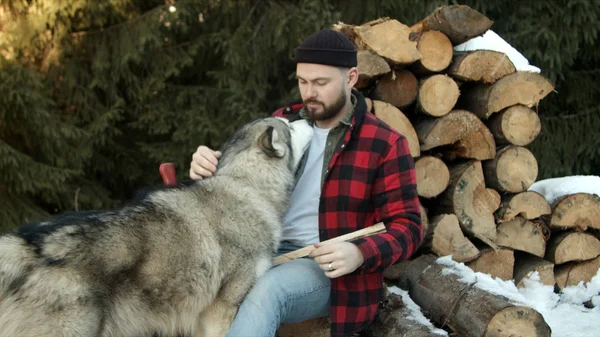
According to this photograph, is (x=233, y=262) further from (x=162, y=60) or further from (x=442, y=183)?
(x=162, y=60)

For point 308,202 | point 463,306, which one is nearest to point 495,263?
point 463,306

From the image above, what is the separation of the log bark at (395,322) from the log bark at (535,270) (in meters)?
1.67

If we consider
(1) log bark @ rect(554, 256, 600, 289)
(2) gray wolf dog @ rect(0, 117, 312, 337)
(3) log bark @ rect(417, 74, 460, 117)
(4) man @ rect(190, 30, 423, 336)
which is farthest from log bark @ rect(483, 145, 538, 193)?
(2) gray wolf dog @ rect(0, 117, 312, 337)

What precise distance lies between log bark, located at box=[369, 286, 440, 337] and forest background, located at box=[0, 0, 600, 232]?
12.7 feet

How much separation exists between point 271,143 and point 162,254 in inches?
39.0

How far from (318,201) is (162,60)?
489 centimetres

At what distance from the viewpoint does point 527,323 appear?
10.3 ft

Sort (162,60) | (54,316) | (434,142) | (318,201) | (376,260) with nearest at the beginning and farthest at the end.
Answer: (54,316)
(376,260)
(318,201)
(434,142)
(162,60)

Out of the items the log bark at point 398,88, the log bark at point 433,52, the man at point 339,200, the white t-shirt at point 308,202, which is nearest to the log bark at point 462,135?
the log bark at point 398,88

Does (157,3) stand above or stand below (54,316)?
above

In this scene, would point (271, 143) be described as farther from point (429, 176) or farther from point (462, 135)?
point (462, 135)

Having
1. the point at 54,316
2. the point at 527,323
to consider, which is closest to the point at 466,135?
the point at 527,323

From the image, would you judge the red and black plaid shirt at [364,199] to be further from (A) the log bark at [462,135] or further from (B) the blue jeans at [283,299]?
(A) the log bark at [462,135]

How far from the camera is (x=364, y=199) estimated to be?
336 centimetres
